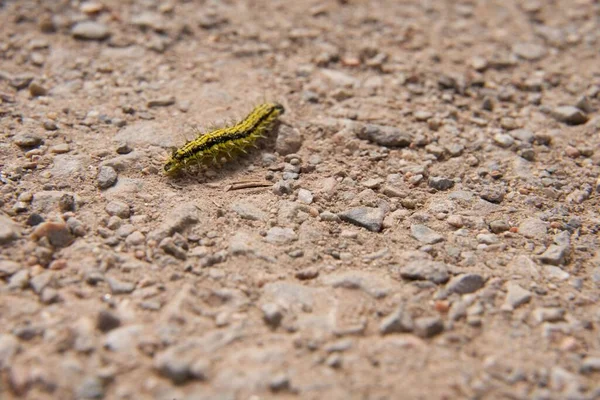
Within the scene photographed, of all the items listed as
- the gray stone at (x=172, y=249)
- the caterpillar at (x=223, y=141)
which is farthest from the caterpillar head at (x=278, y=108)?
the gray stone at (x=172, y=249)

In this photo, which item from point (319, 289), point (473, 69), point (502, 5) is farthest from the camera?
point (502, 5)

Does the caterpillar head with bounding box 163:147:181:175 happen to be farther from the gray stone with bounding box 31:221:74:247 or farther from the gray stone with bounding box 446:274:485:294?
the gray stone with bounding box 446:274:485:294

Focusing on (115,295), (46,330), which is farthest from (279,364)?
(46,330)

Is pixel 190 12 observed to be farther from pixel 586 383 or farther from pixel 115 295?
pixel 586 383

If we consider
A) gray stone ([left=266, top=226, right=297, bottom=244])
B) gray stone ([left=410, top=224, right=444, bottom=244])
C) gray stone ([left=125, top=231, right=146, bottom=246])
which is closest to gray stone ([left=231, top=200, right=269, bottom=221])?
gray stone ([left=266, top=226, right=297, bottom=244])

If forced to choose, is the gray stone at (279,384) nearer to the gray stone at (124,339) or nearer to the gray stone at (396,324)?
the gray stone at (396,324)

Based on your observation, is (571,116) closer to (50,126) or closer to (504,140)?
(504,140)
